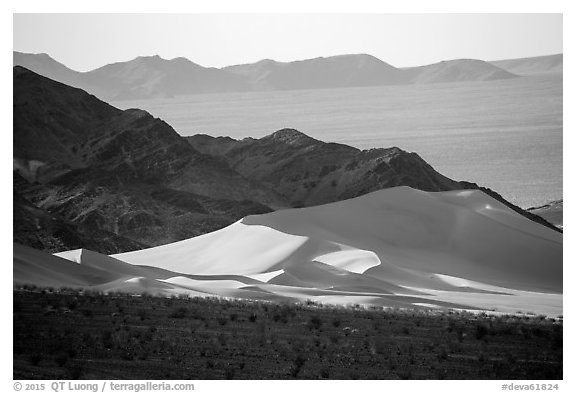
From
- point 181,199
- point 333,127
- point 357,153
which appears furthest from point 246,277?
point 333,127

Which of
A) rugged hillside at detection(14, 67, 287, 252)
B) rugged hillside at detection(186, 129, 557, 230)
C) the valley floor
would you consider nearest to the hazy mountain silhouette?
rugged hillside at detection(186, 129, 557, 230)

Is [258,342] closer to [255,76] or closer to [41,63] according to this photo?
[41,63]

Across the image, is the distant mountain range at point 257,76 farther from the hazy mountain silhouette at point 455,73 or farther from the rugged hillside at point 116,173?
the rugged hillside at point 116,173

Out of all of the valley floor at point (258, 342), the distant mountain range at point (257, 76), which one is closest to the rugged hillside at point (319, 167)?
the distant mountain range at point (257, 76)

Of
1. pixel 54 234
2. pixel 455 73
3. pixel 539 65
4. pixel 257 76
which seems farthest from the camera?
pixel 257 76

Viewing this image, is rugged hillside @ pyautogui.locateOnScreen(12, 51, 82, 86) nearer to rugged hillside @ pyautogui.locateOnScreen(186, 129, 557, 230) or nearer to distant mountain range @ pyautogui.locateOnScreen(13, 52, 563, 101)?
distant mountain range @ pyautogui.locateOnScreen(13, 52, 563, 101)

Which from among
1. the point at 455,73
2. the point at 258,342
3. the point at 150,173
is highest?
the point at 455,73

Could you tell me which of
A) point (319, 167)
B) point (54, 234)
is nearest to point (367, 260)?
point (54, 234)
